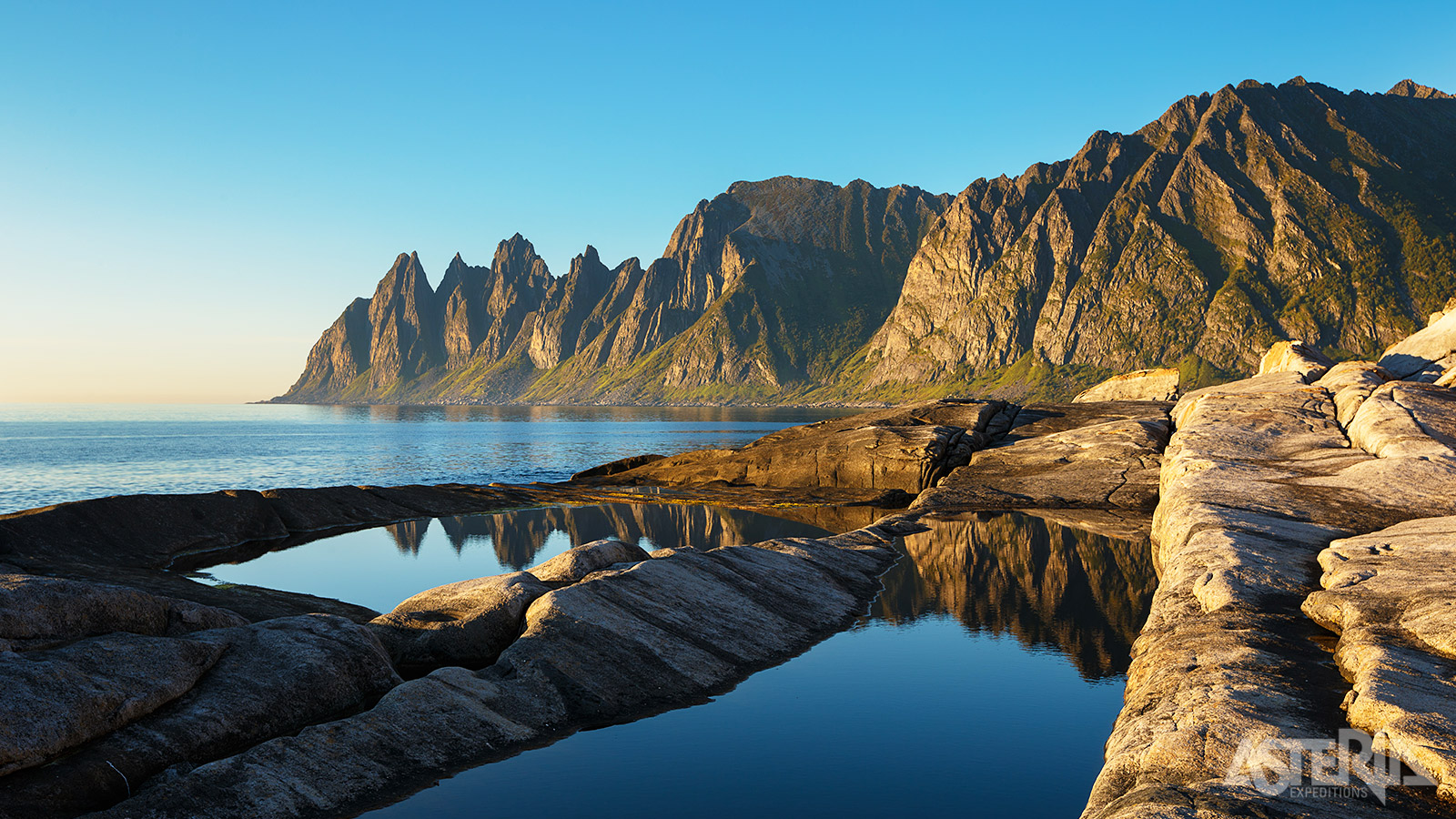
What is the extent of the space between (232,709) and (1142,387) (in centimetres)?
8861

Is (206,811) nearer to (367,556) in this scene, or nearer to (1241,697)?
(1241,697)

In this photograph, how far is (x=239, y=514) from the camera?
48.7 meters

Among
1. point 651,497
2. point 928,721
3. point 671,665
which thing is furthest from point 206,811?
point 651,497

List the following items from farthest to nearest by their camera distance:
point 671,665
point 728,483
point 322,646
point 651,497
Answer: point 728,483
point 651,497
point 671,665
point 322,646

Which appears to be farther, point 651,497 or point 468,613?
point 651,497

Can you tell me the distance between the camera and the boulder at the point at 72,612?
54.4 ft

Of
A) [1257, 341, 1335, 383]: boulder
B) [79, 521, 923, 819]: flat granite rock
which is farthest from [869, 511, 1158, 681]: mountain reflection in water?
[1257, 341, 1335, 383]: boulder

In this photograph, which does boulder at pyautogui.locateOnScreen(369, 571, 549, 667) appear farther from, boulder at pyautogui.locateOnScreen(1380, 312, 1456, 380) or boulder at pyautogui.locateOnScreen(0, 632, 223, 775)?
boulder at pyautogui.locateOnScreen(1380, 312, 1456, 380)

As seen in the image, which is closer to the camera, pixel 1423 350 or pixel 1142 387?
pixel 1423 350

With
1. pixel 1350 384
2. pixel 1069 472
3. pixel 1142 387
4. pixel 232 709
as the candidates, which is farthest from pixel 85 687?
pixel 1142 387

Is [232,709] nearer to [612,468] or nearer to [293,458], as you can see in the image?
[612,468]

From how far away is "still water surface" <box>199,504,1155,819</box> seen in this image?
1559 centimetres

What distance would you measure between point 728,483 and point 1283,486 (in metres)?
46.0

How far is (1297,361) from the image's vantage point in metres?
66.5
